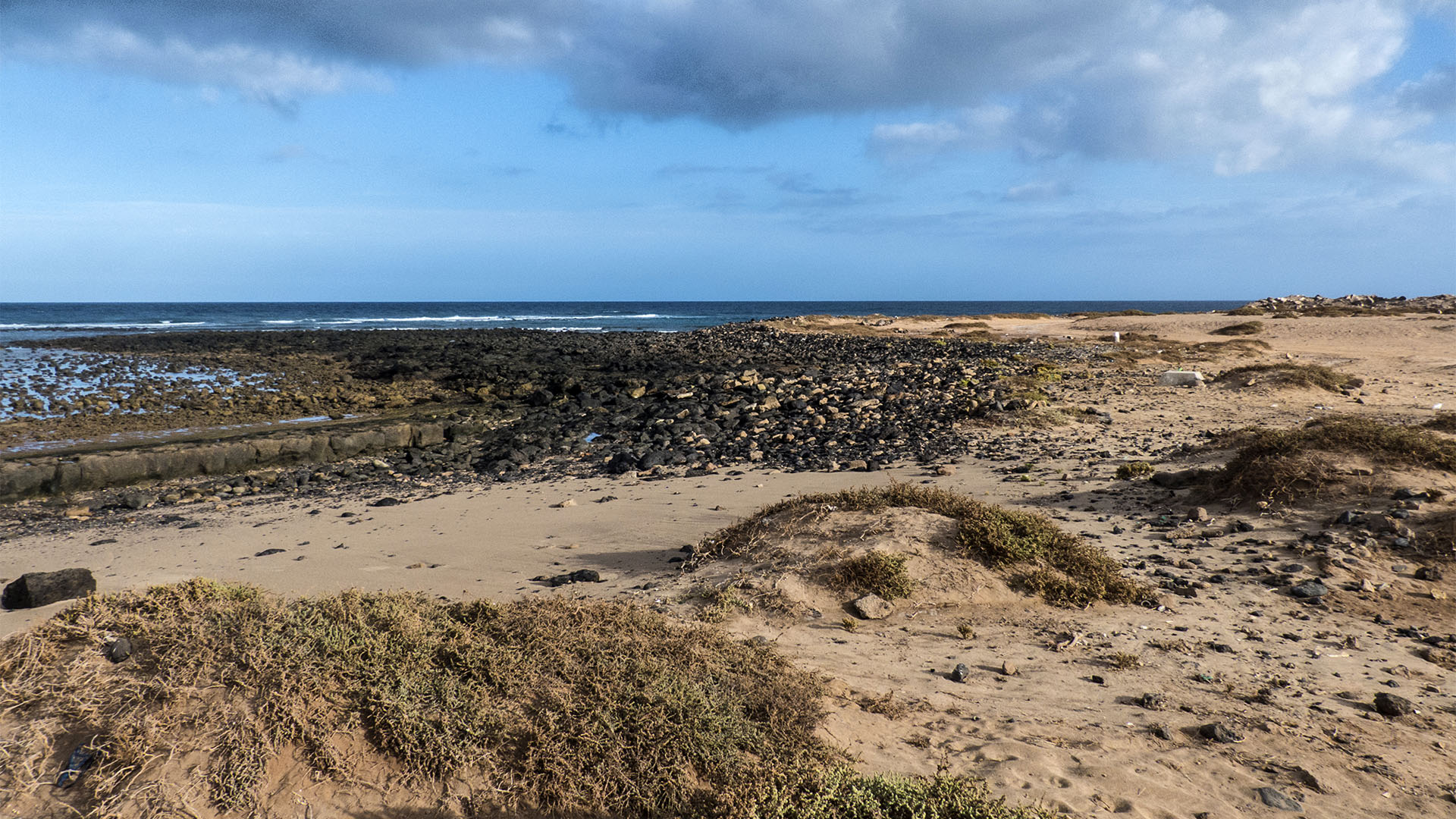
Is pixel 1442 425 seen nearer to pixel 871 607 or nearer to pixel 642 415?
pixel 871 607

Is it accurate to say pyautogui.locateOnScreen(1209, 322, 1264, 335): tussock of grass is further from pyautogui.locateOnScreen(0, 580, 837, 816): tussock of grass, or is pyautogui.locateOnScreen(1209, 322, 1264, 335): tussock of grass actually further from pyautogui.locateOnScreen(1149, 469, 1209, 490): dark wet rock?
pyautogui.locateOnScreen(0, 580, 837, 816): tussock of grass

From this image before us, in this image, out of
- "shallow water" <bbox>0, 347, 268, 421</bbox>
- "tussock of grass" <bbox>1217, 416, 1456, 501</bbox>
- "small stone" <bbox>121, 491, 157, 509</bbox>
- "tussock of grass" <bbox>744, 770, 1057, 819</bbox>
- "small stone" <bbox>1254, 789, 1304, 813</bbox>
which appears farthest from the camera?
"shallow water" <bbox>0, 347, 268, 421</bbox>

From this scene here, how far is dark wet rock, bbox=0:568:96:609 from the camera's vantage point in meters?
6.75

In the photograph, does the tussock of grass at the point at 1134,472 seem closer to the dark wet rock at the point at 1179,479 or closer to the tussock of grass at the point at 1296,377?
the dark wet rock at the point at 1179,479

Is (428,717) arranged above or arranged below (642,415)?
above

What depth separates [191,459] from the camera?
560 inches

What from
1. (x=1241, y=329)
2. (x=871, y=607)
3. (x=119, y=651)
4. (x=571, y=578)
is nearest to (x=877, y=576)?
(x=871, y=607)

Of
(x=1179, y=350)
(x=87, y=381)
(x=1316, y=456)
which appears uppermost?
(x=1179, y=350)

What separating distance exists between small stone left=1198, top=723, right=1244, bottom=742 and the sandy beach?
0.9 inches

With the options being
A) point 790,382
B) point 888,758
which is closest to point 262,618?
point 888,758

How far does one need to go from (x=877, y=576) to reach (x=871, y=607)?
342 mm

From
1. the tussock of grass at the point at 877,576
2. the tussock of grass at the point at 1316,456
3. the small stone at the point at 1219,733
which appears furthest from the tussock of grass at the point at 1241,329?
the small stone at the point at 1219,733

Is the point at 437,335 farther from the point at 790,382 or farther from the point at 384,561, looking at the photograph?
the point at 384,561

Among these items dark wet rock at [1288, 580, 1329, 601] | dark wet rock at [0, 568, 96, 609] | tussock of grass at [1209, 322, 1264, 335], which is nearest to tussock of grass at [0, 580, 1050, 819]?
dark wet rock at [0, 568, 96, 609]
